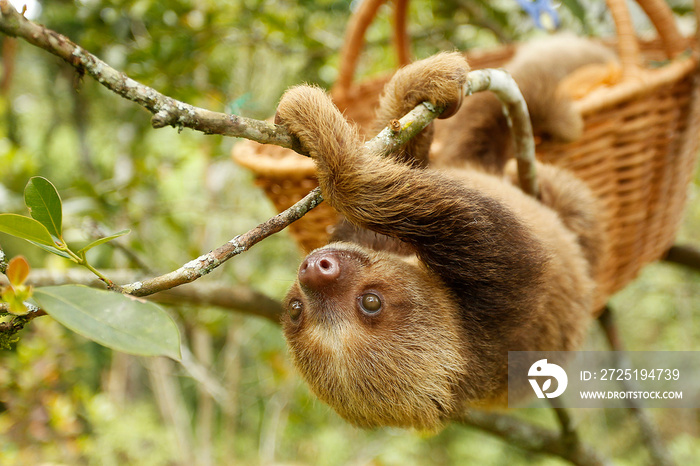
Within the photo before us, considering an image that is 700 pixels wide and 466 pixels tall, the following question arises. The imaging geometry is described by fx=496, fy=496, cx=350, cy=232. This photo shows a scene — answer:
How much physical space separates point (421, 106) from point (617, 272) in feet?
4.92

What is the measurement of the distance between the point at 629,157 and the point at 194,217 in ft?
10.4

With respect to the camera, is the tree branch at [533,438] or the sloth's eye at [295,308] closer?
the sloth's eye at [295,308]

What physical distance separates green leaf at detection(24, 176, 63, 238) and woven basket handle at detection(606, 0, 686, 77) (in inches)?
68.0

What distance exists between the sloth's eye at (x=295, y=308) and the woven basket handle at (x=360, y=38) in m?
1.48

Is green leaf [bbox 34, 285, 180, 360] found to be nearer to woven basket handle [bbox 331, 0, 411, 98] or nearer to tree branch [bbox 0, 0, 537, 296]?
tree branch [bbox 0, 0, 537, 296]

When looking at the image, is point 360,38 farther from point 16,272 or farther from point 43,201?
point 16,272

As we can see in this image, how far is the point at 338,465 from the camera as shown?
454 cm

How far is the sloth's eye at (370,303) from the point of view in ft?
4.33

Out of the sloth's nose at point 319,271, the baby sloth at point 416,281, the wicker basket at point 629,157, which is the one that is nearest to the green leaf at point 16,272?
the baby sloth at point 416,281

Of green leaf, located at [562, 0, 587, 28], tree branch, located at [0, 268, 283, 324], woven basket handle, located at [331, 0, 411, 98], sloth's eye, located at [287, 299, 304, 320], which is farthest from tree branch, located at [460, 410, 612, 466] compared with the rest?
green leaf, located at [562, 0, 587, 28]

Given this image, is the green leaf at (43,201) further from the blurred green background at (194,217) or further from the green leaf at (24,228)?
the blurred green background at (194,217)

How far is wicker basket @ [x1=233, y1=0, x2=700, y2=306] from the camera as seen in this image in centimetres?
163

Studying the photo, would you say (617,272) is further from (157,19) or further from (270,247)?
(270,247)

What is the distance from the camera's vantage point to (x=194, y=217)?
→ 3.98 m
